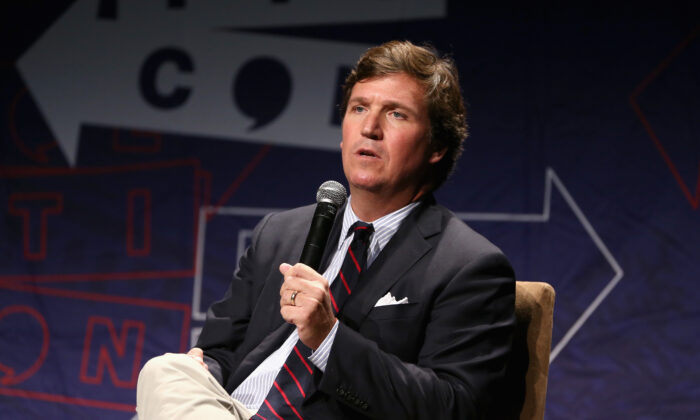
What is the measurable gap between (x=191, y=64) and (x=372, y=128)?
1705mm

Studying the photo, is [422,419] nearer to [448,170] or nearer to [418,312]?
[418,312]

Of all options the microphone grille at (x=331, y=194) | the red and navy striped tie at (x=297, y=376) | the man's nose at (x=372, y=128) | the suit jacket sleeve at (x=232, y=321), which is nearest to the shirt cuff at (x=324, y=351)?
the red and navy striped tie at (x=297, y=376)

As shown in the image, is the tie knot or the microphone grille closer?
the microphone grille

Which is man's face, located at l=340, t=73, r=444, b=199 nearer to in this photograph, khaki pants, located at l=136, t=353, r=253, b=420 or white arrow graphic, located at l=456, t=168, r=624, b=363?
khaki pants, located at l=136, t=353, r=253, b=420

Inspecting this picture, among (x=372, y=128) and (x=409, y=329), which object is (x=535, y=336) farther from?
(x=372, y=128)

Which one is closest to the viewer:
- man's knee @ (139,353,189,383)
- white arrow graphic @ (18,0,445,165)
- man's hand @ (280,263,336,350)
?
man's hand @ (280,263,336,350)

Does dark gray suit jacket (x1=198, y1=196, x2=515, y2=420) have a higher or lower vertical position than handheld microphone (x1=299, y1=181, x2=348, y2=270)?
lower

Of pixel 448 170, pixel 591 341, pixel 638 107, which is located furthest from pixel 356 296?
pixel 638 107

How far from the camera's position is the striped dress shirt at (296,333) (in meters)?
1.58

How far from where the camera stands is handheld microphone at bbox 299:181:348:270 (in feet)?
4.53

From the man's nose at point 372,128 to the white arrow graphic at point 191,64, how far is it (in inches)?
53.9

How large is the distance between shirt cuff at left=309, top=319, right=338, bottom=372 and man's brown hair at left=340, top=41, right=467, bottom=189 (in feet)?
1.83

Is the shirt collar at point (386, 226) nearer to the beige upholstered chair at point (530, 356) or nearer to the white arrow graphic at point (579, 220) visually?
the beige upholstered chair at point (530, 356)

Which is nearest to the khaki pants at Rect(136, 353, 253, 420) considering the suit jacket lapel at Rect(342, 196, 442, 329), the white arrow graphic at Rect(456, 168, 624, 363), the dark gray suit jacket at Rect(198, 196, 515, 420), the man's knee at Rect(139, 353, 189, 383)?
the man's knee at Rect(139, 353, 189, 383)
